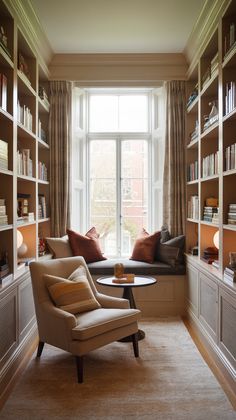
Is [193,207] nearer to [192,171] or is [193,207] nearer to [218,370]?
[192,171]

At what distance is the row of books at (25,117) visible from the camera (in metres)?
3.46

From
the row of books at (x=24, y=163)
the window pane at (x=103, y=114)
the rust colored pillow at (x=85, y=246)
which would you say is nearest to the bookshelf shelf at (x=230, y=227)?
the row of books at (x=24, y=163)

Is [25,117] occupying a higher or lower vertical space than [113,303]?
higher

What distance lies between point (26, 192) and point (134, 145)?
1930 mm

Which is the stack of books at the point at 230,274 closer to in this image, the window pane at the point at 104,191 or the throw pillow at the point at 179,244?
the throw pillow at the point at 179,244

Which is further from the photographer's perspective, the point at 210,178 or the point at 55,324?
the point at 210,178

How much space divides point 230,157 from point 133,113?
102 inches

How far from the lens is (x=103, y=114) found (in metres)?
5.21

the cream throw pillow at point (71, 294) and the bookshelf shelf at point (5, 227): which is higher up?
the bookshelf shelf at point (5, 227)

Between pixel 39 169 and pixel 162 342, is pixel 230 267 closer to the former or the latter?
pixel 162 342

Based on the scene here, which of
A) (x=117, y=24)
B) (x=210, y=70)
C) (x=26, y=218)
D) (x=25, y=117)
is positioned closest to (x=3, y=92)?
(x=25, y=117)

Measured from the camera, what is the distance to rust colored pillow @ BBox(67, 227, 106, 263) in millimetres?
4492

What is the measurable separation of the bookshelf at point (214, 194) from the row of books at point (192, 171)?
72mm

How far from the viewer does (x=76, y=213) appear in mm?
5023
